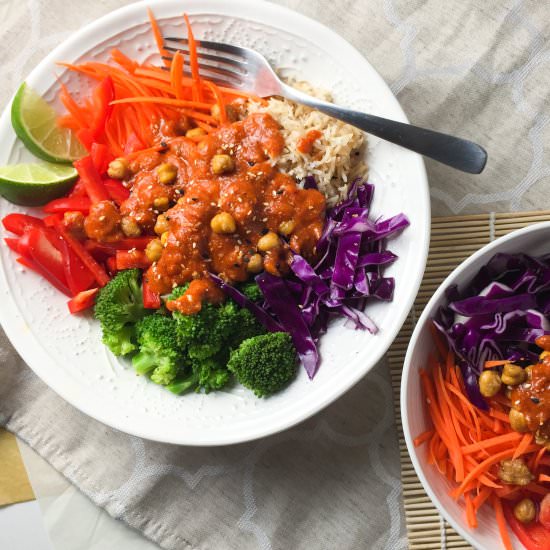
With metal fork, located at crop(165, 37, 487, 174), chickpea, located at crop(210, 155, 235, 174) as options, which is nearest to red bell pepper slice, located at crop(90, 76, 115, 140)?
metal fork, located at crop(165, 37, 487, 174)

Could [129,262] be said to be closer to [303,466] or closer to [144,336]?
[144,336]

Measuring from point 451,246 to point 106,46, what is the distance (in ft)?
6.03

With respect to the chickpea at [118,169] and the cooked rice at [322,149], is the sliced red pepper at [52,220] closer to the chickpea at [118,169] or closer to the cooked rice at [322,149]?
the chickpea at [118,169]

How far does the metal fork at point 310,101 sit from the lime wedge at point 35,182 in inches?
29.4

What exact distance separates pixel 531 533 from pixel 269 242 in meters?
1.59

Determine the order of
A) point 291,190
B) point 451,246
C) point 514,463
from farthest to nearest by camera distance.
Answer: point 451,246, point 291,190, point 514,463

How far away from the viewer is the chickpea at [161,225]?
281 centimetres

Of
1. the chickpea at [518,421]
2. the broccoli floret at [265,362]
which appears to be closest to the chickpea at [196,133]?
the broccoli floret at [265,362]

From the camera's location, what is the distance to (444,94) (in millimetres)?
3219

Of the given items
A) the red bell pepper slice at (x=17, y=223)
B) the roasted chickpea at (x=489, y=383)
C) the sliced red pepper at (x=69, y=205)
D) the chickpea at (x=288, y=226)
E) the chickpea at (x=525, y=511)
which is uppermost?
the sliced red pepper at (x=69, y=205)

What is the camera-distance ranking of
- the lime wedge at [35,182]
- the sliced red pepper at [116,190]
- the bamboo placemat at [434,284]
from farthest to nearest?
the bamboo placemat at [434,284], the sliced red pepper at [116,190], the lime wedge at [35,182]

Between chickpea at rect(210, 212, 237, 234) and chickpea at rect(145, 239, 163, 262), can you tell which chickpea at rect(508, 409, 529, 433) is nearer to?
chickpea at rect(210, 212, 237, 234)

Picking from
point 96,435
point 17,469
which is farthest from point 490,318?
point 17,469

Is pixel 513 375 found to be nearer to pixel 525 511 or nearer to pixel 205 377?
pixel 525 511
